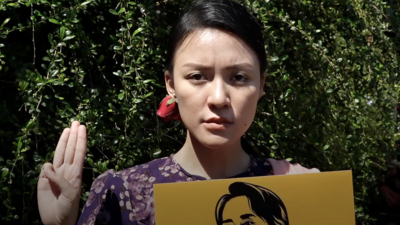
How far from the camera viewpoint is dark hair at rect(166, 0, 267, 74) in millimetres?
1444

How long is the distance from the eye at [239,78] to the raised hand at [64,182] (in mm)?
378

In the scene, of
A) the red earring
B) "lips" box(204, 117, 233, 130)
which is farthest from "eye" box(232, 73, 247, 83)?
the red earring

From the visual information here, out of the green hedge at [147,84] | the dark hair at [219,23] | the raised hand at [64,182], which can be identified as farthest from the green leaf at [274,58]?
the raised hand at [64,182]

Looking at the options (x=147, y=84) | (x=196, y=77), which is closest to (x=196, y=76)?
(x=196, y=77)

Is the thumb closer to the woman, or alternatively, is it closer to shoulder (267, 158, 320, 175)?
the woman

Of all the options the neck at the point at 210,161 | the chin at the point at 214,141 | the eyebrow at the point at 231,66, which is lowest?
the neck at the point at 210,161

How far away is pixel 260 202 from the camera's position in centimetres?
137

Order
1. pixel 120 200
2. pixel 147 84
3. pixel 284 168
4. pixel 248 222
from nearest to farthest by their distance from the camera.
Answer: pixel 248 222, pixel 120 200, pixel 284 168, pixel 147 84

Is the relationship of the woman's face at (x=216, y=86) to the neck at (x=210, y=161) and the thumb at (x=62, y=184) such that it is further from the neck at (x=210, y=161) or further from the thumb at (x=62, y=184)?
the thumb at (x=62, y=184)

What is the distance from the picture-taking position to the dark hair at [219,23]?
144 cm

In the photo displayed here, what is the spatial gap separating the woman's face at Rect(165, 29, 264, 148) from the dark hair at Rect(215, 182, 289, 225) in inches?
4.9

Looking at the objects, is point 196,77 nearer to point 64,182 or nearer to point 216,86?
point 216,86

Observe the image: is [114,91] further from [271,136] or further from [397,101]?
[397,101]

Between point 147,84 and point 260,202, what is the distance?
0.75m
